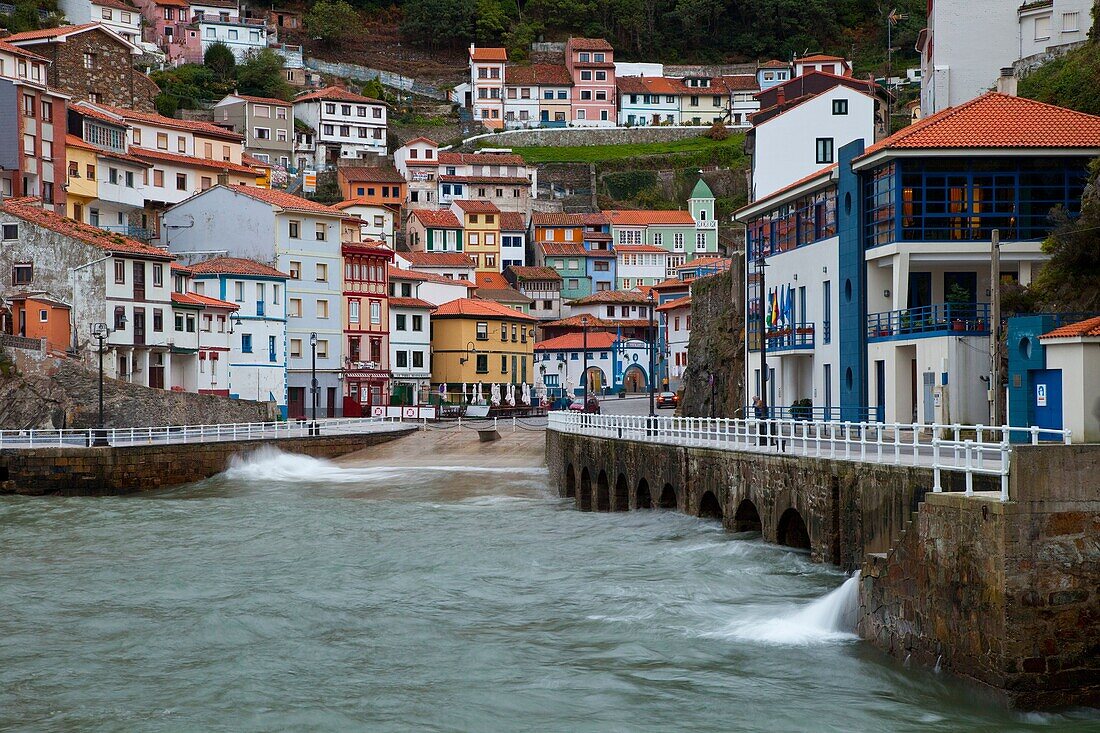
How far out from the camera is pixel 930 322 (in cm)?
3694

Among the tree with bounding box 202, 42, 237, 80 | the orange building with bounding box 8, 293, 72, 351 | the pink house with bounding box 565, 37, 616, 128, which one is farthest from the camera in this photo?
the pink house with bounding box 565, 37, 616, 128

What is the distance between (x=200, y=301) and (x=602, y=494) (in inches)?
1449

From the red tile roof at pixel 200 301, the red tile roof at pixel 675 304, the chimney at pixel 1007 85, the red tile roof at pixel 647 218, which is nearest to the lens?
the chimney at pixel 1007 85

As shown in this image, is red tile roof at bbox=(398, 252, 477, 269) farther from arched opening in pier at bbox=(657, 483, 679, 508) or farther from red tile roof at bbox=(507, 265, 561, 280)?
arched opening in pier at bbox=(657, 483, 679, 508)

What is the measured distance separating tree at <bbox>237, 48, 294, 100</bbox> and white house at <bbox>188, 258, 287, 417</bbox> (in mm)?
66959

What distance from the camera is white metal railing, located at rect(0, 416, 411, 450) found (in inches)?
2160

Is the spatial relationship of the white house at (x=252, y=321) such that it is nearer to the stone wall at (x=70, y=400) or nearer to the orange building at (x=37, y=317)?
the orange building at (x=37, y=317)

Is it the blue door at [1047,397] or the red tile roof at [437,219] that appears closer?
the blue door at [1047,397]

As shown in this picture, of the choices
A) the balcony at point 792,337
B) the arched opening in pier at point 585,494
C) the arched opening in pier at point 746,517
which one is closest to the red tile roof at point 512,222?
the balcony at point 792,337

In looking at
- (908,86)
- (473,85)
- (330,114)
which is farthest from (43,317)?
(473,85)

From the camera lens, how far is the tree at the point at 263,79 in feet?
476

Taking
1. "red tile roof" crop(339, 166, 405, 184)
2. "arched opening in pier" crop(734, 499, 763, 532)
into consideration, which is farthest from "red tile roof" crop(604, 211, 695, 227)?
"arched opening in pier" crop(734, 499, 763, 532)

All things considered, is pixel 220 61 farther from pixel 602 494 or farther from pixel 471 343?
pixel 602 494

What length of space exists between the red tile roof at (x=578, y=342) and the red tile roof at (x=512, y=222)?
16663 millimetres
